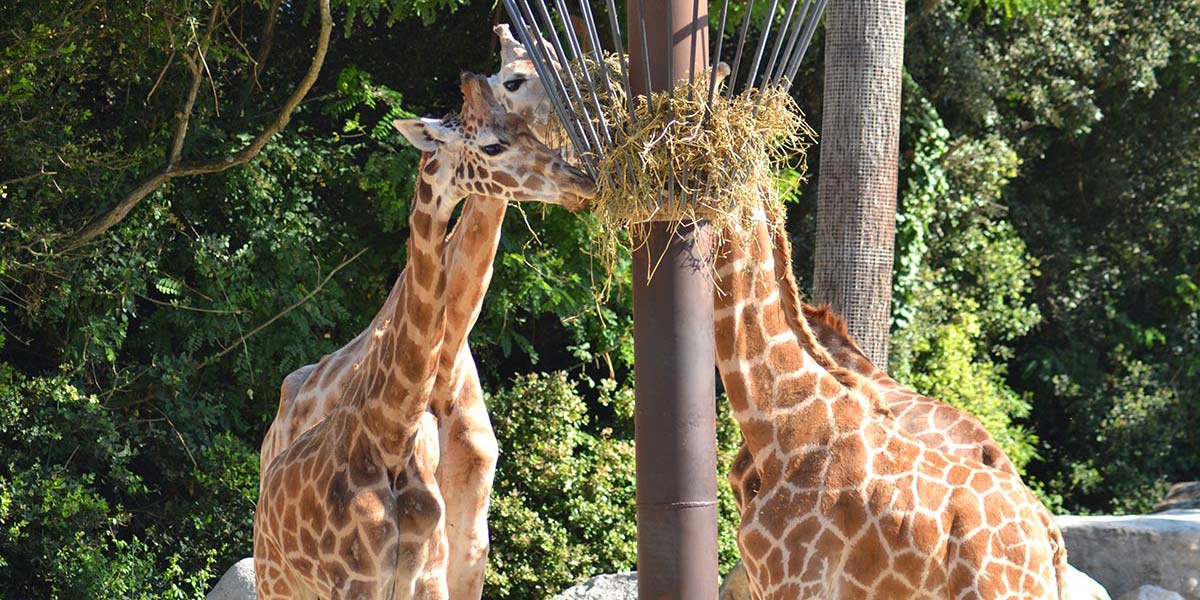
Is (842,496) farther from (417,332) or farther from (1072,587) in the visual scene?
(1072,587)

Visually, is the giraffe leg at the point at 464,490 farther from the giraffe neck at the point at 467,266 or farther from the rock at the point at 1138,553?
the rock at the point at 1138,553

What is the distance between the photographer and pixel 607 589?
7145 millimetres

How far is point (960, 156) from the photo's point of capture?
11.2m

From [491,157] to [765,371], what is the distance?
109cm

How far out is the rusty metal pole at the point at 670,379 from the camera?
312 cm

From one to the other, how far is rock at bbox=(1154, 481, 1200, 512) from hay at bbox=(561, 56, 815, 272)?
7042 mm

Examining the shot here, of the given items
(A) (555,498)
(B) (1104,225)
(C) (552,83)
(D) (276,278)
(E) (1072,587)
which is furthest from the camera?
(B) (1104,225)

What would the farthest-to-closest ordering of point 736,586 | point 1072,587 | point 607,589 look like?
point 607,589 → point 736,586 → point 1072,587

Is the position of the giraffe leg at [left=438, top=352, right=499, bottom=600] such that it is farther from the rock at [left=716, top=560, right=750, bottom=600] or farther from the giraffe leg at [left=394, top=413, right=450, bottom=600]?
the rock at [left=716, top=560, right=750, bottom=600]

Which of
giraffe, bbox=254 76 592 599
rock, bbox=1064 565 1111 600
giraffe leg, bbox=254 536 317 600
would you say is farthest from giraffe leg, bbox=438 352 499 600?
rock, bbox=1064 565 1111 600

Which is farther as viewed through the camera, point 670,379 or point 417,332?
point 417,332

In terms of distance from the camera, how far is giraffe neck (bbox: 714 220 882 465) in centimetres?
404

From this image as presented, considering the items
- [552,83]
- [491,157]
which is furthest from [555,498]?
[552,83]

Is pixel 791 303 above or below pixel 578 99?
below
